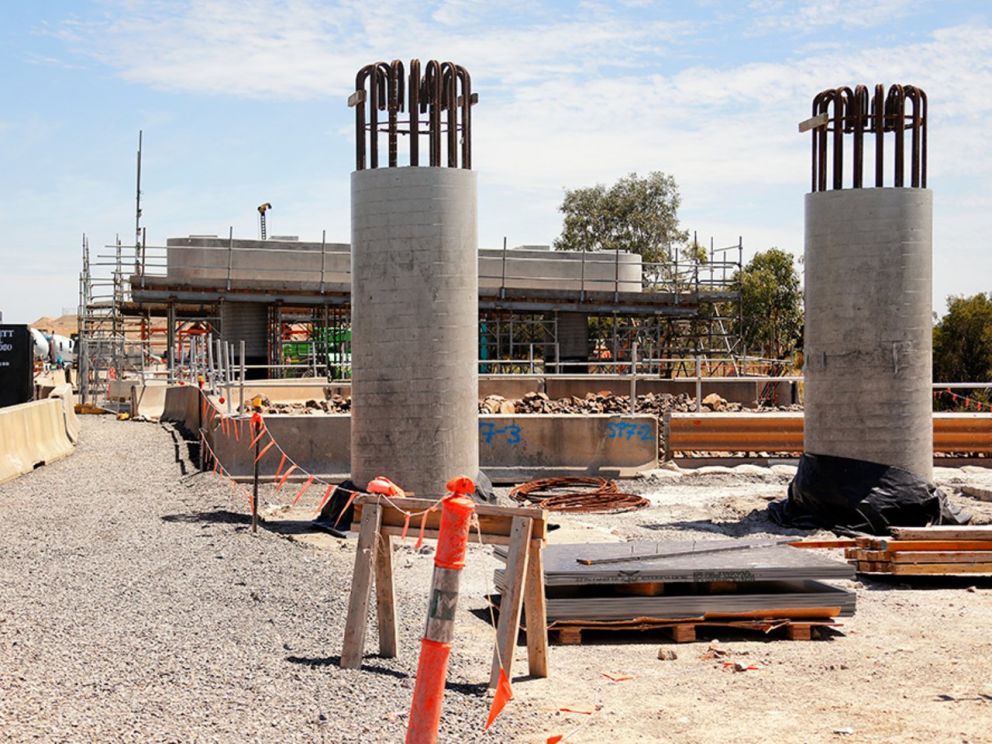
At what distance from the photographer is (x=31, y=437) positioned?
20.7m

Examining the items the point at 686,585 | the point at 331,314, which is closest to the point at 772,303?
the point at 331,314

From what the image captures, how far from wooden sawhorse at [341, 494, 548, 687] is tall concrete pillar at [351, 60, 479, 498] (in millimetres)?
6201

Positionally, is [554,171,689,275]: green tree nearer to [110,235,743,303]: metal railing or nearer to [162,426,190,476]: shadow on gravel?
[110,235,743,303]: metal railing

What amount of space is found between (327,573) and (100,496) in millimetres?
6614

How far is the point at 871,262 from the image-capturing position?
15.0 meters

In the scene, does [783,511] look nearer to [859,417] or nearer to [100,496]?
[859,417]

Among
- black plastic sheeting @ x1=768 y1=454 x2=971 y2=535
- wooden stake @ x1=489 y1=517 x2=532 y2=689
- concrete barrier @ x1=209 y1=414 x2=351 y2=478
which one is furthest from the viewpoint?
concrete barrier @ x1=209 y1=414 x2=351 y2=478

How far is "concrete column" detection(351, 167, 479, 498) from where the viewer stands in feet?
48.4

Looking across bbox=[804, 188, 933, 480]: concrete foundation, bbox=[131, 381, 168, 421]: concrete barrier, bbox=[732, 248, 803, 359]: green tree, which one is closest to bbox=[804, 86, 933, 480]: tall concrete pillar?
bbox=[804, 188, 933, 480]: concrete foundation

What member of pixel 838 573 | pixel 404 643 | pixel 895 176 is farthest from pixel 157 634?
pixel 895 176

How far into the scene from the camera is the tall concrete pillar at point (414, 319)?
1476 centimetres

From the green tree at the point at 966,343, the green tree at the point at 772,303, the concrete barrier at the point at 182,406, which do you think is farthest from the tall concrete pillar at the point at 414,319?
the green tree at the point at 772,303

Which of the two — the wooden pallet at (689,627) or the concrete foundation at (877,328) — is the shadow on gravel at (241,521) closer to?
the wooden pallet at (689,627)

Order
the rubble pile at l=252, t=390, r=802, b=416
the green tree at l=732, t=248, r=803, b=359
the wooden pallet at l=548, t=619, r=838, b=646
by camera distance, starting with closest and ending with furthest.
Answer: the wooden pallet at l=548, t=619, r=838, b=646 < the rubble pile at l=252, t=390, r=802, b=416 < the green tree at l=732, t=248, r=803, b=359
